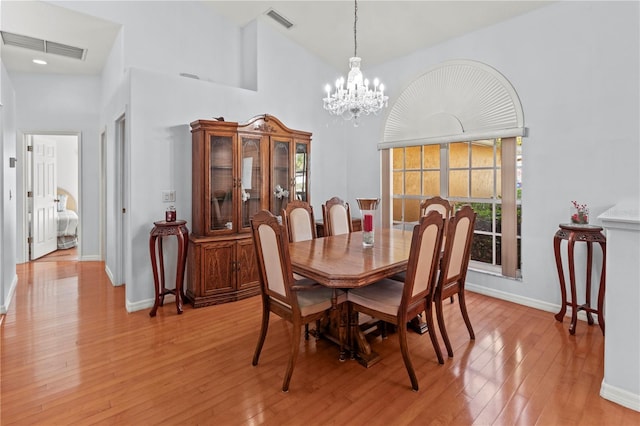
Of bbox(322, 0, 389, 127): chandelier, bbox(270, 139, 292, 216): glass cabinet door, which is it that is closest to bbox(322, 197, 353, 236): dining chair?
bbox(270, 139, 292, 216): glass cabinet door

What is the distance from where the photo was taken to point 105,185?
5.31m

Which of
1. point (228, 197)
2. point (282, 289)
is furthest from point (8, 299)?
point (282, 289)

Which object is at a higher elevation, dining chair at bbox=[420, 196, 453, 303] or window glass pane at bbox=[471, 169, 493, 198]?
window glass pane at bbox=[471, 169, 493, 198]

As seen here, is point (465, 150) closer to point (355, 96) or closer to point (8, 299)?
point (355, 96)

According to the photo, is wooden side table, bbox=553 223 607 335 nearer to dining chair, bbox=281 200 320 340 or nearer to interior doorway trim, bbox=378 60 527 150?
interior doorway trim, bbox=378 60 527 150

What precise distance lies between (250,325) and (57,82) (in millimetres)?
5194

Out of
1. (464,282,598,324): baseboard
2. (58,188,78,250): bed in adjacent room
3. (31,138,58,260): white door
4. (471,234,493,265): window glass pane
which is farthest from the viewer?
(58,188,78,250): bed in adjacent room

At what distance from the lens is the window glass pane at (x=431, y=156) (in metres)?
4.40

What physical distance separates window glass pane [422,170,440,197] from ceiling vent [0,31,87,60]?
187 inches

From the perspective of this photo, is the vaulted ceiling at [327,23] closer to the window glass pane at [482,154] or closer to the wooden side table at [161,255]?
the window glass pane at [482,154]

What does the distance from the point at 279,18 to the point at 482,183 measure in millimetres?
3175

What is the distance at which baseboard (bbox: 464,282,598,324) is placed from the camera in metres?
3.27

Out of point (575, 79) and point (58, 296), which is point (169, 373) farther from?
point (575, 79)

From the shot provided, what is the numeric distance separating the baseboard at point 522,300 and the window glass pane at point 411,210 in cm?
113
